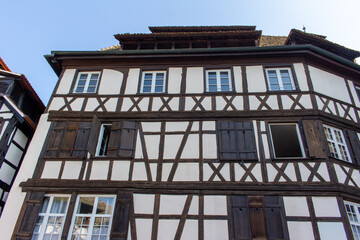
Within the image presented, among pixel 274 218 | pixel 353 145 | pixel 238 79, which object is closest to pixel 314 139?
pixel 353 145

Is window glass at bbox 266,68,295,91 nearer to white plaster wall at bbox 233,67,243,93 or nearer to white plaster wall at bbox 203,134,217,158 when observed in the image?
white plaster wall at bbox 233,67,243,93

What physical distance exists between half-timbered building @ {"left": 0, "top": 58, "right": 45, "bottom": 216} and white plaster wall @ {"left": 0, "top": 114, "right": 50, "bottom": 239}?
104cm

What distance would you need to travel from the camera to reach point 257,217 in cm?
859

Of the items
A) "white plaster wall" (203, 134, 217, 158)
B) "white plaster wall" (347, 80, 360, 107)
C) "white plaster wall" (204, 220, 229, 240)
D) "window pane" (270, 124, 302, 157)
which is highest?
"white plaster wall" (347, 80, 360, 107)

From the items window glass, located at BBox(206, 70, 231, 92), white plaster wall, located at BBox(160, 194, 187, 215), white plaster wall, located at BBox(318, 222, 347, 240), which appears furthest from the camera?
window glass, located at BBox(206, 70, 231, 92)

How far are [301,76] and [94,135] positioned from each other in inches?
297

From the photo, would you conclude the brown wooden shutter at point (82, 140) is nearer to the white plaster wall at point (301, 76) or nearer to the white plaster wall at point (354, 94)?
the white plaster wall at point (301, 76)

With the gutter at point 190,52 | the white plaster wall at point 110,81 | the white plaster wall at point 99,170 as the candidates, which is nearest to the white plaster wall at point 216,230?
the white plaster wall at point 99,170

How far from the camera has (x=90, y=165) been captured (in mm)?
9758

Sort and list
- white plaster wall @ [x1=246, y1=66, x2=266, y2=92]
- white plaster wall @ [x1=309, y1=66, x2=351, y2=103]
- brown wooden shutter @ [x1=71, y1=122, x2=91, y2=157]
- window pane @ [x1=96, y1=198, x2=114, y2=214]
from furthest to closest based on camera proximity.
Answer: white plaster wall @ [x1=309, y1=66, x2=351, y2=103]
white plaster wall @ [x1=246, y1=66, x2=266, y2=92]
brown wooden shutter @ [x1=71, y1=122, x2=91, y2=157]
window pane @ [x1=96, y1=198, x2=114, y2=214]

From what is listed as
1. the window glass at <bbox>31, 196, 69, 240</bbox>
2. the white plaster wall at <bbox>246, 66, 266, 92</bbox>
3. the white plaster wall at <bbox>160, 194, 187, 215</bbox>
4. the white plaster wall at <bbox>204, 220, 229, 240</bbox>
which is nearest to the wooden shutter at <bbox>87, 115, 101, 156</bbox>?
the window glass at <bbox>31, 196, 69, 240</bbox>

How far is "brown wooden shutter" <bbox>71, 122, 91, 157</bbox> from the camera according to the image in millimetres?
10039

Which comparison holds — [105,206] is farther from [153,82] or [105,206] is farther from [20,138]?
[153,82]

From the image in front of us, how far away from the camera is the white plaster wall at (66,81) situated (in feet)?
38.2
